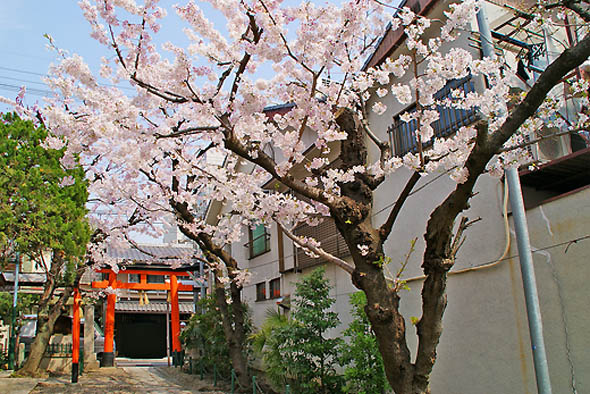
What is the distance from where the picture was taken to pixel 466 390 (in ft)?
23.7

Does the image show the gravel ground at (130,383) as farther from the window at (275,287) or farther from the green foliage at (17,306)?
the window at (275,287)

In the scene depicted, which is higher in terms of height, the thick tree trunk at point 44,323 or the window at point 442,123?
the window at point 442,123

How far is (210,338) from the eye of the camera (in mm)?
14195

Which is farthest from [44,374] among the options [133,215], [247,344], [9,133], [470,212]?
[470,212]

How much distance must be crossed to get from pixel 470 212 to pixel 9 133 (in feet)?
31.0

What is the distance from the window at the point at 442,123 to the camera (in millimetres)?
7671

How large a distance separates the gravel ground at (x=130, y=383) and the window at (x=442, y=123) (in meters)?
7.82

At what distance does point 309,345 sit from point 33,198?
6.33 m

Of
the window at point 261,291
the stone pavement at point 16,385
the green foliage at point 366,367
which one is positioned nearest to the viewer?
the green foliage at point 366,367

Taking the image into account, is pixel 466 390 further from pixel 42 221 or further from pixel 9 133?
pixel 9 133

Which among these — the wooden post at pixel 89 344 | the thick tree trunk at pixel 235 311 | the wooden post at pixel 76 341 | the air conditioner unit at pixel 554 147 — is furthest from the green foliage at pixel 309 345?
the wooden post at pixel 89 344

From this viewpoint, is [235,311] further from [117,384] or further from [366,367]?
[117,384]

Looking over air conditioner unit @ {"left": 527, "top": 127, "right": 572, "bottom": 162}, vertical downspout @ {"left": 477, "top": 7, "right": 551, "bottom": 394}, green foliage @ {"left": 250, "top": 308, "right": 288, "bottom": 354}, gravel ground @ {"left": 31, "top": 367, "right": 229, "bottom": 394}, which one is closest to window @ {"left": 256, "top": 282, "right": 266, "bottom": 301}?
gravel ground @ {"left": 31, "top": 367, "right": 229, "bottom": 394}

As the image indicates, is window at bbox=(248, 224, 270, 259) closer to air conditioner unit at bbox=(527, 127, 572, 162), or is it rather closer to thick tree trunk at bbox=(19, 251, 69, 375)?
thick tree trunk at bbox=(19, 251, 69, 375)
